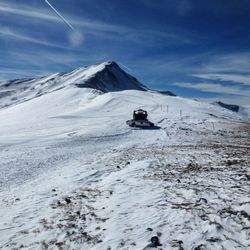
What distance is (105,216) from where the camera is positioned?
10.1m

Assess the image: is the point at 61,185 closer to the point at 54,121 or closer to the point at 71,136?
the point at 71,136

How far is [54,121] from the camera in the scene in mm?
49688

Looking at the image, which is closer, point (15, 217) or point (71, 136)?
point (15, 217)

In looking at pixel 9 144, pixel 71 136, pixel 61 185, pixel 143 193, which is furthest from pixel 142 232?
Result: pixel 71 136

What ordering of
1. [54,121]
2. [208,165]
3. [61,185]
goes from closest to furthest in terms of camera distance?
[61,185] → [208,165] → [54,121]

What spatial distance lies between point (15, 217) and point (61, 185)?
3702 millimetres

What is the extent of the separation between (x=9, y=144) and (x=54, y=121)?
2233 cm

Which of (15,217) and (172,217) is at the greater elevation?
(172,217)

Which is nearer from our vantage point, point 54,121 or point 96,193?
point 96,193

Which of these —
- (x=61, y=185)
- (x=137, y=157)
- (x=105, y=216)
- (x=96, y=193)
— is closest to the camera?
(x=105, y=216)

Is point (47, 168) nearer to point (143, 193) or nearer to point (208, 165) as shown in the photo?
point (143, 193)

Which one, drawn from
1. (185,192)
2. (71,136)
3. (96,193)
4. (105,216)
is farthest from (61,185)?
(71,136)

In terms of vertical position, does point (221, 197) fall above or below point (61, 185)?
above

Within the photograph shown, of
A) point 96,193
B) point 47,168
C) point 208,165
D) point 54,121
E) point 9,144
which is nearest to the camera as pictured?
point 96,193
